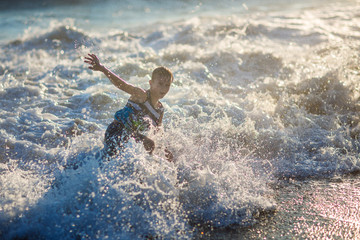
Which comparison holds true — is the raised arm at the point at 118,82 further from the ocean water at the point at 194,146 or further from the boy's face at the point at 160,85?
the ocean water at the point at 194,146

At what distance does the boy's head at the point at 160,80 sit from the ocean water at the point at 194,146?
0.66 meters

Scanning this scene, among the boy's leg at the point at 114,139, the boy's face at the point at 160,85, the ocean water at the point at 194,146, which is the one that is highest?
the boy's face at the point at 160,85

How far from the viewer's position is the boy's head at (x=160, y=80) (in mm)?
3291

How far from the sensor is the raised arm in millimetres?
3119

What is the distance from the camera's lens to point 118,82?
3.26 m

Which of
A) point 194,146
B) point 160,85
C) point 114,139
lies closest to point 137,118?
point 114,139

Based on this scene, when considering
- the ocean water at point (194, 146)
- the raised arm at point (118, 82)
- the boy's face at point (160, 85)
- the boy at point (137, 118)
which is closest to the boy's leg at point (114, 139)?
the boy at point (137, 118)

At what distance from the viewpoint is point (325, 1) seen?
23594 mm

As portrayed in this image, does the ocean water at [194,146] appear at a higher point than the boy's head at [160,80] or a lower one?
lower

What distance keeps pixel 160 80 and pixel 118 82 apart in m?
0.43

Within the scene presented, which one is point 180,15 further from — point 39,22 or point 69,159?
point 69,159

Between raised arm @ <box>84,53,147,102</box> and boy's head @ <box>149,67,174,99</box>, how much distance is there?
0.49 feet

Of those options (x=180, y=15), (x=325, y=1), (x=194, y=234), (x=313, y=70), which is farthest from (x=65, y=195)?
(x=325, y=1)

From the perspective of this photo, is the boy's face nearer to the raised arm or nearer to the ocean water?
the raised arm
